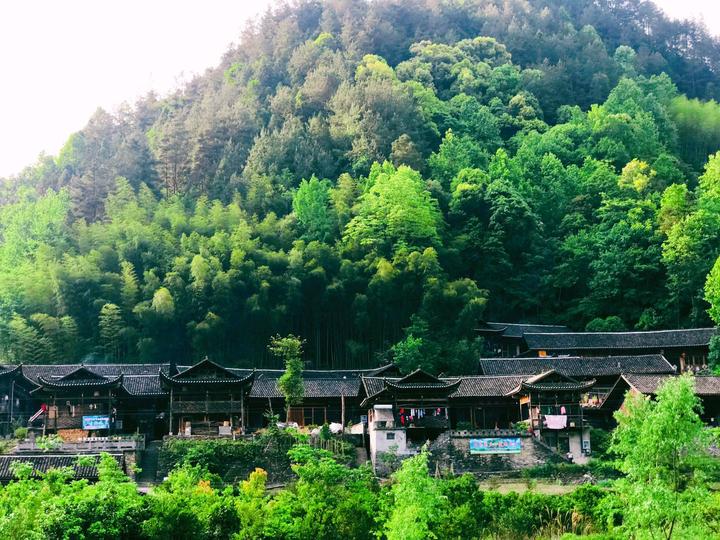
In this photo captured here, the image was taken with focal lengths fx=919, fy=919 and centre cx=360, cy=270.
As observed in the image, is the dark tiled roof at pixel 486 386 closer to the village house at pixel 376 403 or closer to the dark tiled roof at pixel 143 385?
the village house at pixel 376 403

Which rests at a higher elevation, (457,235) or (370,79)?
(370,79)

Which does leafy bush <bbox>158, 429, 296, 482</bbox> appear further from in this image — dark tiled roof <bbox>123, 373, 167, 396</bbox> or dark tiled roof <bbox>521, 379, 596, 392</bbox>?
dark tiled roof <bbox>521, 379, 596, 392</bbox>

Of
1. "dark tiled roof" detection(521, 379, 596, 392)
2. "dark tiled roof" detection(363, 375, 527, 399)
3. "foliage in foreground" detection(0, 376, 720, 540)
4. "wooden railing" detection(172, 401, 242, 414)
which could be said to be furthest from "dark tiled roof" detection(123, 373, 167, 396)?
"dark tiled roof" detection(521, 379, 596, 392)

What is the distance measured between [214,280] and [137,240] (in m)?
6.48

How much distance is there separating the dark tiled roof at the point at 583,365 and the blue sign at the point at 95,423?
1654cm

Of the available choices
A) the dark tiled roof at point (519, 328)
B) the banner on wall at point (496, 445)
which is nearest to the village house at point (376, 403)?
the banner on wall at point (496, 445)

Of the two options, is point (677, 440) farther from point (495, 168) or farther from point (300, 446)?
point (495, 168)

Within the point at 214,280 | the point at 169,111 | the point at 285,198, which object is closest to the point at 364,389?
the point at 214,280

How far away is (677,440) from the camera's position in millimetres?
18969

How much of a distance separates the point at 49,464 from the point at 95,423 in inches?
302

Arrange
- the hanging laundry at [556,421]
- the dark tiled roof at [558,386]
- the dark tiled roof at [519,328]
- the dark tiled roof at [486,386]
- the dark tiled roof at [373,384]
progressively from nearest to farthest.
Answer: the hanging laundry at [556,421]
the dark tiled roof at [558,386]
the dark tiled roof at [373,384]
the dark tiled roof at [486,386]
the dark tiled roof at [519,328]

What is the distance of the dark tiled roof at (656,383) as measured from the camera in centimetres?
3616

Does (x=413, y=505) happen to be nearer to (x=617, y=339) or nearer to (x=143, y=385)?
(x=143, y=385)

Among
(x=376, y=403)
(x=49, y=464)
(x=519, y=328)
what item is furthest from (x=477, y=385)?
(x=49, y=464)
